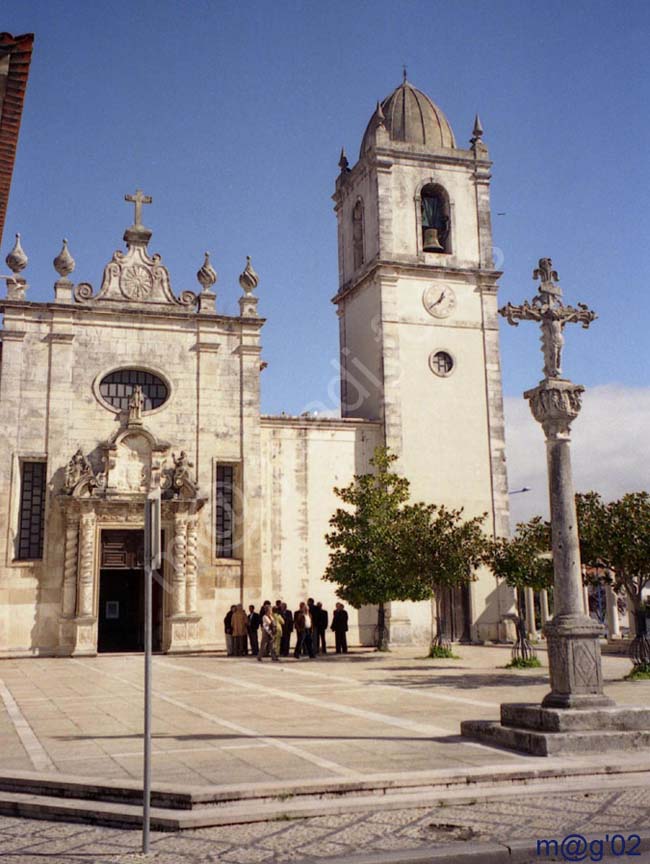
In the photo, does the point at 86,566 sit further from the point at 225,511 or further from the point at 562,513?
the point at 562,513

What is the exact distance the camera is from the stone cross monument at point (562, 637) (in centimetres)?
891

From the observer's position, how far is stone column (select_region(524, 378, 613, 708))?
935cm

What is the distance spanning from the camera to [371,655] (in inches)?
950

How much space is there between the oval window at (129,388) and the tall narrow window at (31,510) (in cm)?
289

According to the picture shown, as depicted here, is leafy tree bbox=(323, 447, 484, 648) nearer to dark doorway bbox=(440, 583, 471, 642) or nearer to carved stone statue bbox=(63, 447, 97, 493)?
dark doorway bbox=(440, 583, 471, 642)

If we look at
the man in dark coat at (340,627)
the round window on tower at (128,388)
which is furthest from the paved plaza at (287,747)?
the round window on tower at (128,388)

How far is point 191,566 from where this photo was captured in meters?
25.9

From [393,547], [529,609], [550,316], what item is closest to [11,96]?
[550,316]

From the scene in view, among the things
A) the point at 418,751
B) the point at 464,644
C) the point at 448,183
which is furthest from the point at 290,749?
the point at 448,183

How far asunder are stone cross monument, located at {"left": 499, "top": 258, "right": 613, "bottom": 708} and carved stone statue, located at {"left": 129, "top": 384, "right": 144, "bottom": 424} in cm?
1752

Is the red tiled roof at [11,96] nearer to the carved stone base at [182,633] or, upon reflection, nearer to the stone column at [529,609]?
the carved stone base at [182,633]

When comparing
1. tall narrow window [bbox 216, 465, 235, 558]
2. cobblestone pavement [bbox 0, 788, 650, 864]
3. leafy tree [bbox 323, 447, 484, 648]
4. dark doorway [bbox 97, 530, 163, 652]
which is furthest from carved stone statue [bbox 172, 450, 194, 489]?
cobblestone pavement [bbox 0, 788, 650, 864]

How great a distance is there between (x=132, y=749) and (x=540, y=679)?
9816mm

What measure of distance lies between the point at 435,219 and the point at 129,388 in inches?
503
